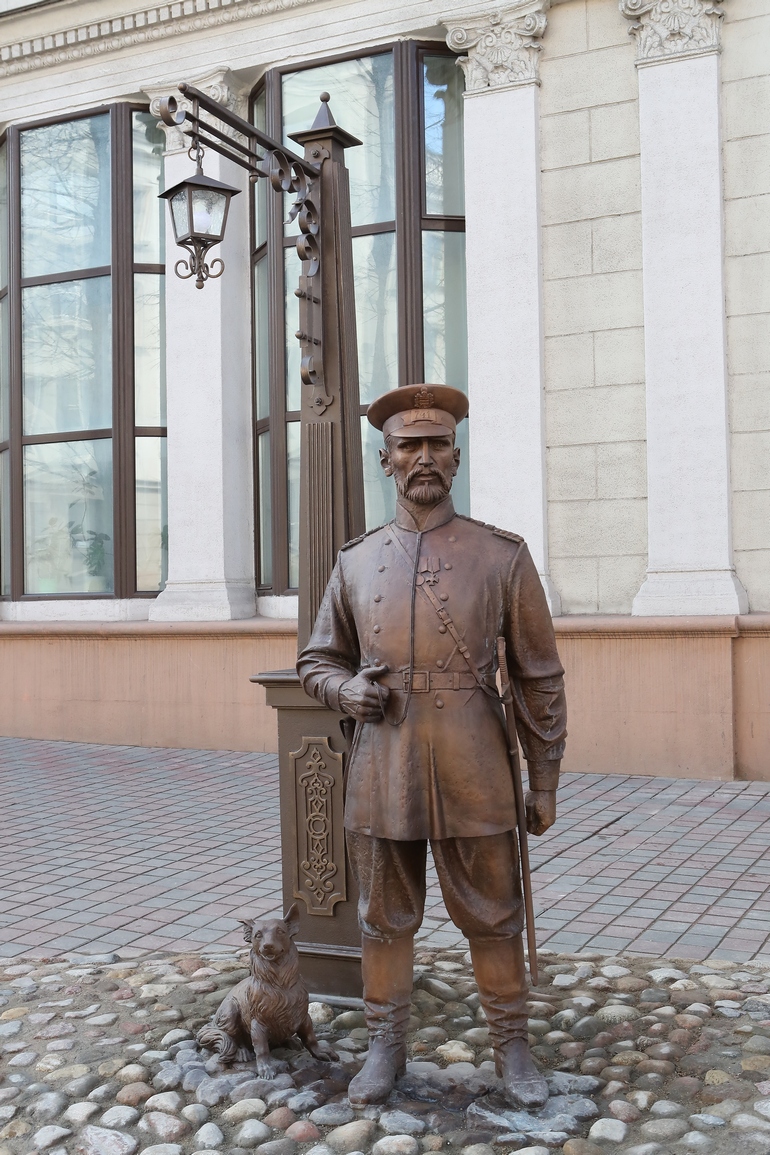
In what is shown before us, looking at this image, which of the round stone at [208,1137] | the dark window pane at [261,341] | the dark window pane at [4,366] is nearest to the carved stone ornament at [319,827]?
the round stone at [208,1137]

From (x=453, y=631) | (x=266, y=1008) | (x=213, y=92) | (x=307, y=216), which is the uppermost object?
(x=213, y=92)

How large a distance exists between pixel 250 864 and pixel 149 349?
21.7 ft

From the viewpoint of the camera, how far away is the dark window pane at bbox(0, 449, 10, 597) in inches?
498

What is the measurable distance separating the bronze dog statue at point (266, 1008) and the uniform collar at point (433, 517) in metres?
1.39

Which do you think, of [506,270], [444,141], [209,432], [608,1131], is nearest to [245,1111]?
[608,1131]

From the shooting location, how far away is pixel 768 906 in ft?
18.2

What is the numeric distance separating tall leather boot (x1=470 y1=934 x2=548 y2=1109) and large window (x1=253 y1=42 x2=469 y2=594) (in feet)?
22.4

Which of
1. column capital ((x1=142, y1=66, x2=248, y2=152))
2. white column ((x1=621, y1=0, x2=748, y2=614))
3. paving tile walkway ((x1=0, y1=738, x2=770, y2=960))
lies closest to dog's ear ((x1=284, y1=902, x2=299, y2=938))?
paving tile walkway ((x1=0, y1=738, x2=770, y2=960))

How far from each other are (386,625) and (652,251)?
21.4 ft

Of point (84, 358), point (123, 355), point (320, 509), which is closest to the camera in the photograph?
A: point (320, 509)

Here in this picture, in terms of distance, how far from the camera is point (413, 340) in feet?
33.7

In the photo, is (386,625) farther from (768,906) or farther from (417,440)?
(768,906)

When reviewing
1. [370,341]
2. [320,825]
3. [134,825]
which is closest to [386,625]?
[320,825]

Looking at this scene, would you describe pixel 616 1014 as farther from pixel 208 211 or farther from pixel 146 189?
Answer: pixel 146 189
